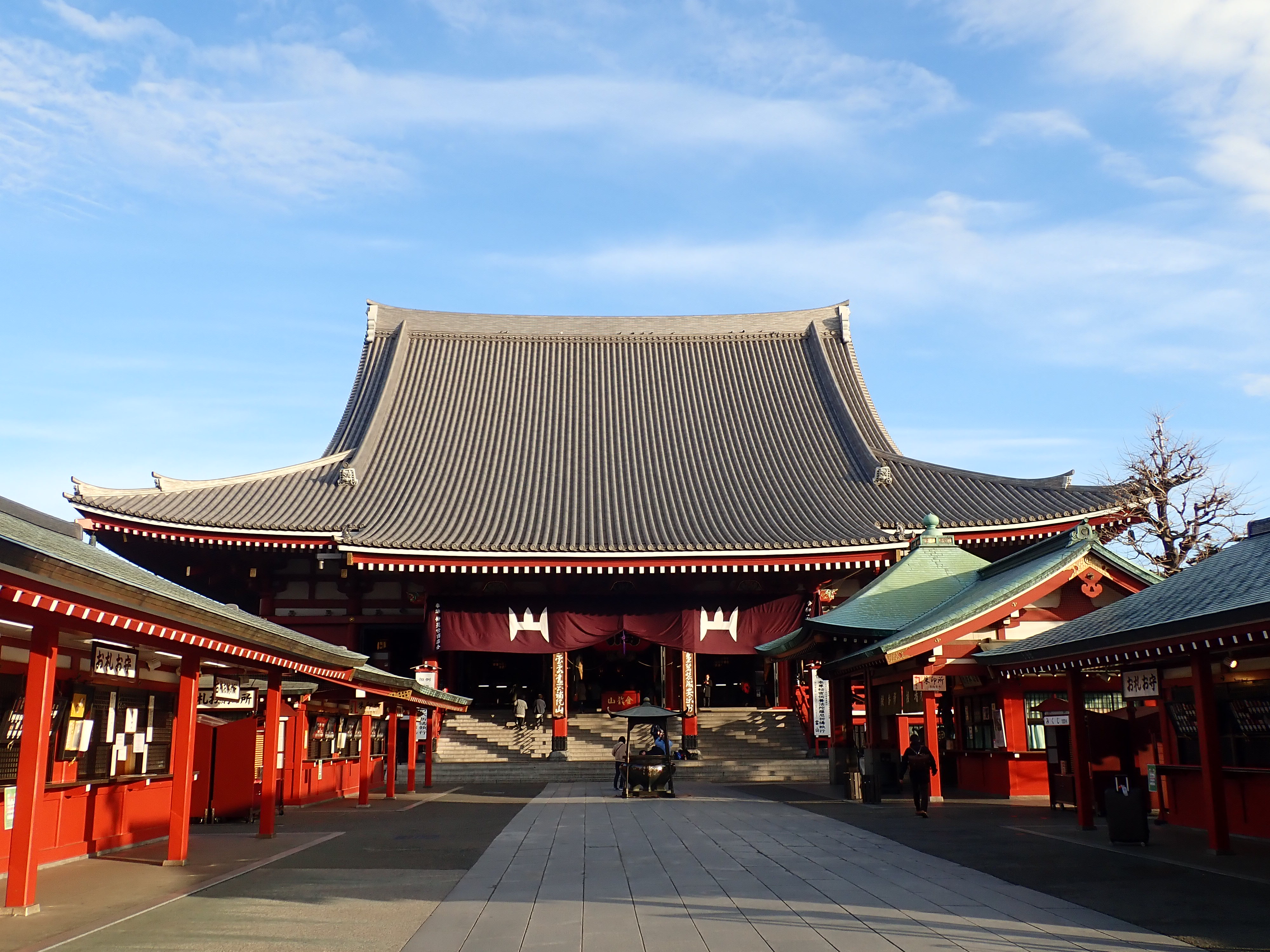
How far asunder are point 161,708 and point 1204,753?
13846mm

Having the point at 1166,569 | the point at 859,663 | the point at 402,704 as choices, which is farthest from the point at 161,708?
the point at 1166,569

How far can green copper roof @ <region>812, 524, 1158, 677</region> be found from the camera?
1884 cm

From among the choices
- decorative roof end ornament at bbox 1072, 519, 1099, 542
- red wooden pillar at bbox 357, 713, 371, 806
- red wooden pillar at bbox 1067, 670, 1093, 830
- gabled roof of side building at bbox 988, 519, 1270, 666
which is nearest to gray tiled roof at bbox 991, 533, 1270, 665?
gabled roof of side building at bbox 988, 519, 1270, 666

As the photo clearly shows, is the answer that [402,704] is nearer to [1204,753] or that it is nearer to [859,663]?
[859,663]

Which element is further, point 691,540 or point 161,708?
point 691,540

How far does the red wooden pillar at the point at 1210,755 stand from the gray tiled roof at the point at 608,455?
17.3 m

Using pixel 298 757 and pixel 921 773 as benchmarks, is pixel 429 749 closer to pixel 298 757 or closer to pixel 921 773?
pixel 298 757

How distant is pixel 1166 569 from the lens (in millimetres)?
36156

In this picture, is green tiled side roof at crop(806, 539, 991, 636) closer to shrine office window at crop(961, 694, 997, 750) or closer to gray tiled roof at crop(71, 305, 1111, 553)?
shrine office window at crop(961, 694, 997, 750)

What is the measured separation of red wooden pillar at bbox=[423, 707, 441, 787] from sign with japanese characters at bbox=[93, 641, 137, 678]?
15.1m

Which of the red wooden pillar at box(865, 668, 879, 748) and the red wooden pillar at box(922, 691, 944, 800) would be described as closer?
the red wooden pillar at box(922, 691, 944, 800)

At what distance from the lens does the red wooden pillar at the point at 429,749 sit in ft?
89.4

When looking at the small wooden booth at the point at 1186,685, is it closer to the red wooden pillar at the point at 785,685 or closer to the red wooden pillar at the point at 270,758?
the red wooden pillar at the point at 270,758

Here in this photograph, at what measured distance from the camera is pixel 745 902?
390 inches
